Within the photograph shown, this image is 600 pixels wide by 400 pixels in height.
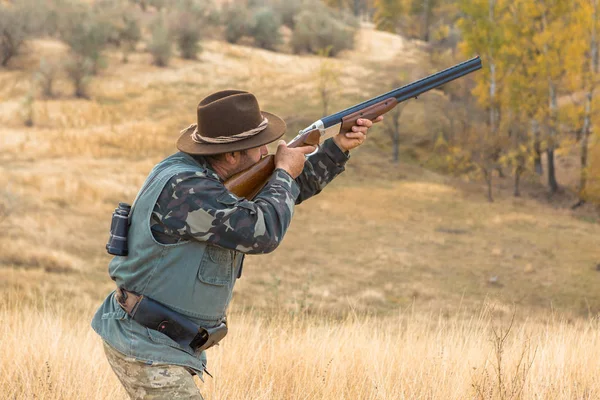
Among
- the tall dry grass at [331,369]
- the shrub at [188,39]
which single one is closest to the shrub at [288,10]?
the shrub at [188,39]

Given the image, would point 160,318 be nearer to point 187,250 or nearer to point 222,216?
point 187,250

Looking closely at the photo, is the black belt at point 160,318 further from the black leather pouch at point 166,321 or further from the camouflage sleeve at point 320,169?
the camouflage sleeve at point 320,169

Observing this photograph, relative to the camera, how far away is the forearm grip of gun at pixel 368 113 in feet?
12.1

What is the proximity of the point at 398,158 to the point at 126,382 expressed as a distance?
32927 millimetres

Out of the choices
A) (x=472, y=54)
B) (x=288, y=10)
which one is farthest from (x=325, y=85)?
A: (x=288, y=10)

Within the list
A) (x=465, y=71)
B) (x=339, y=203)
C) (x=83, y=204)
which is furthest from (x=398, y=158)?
(x=465, y=71)

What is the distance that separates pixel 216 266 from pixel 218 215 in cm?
26

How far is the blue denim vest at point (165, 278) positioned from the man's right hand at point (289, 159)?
355mm

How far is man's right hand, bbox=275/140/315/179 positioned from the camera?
2924 millimetres

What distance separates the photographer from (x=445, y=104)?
3991 centimetres

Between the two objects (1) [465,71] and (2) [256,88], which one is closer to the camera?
(1) [465,71]

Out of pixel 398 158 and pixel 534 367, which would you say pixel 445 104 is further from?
pixel 534 367

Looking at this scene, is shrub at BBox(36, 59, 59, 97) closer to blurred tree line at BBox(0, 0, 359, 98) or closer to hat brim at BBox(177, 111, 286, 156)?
blurred tree line at BBox(0, 0, 359, 98)

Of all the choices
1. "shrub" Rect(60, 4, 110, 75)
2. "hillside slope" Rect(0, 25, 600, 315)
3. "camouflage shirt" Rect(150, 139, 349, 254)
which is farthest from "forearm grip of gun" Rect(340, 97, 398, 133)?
"shrub" Rect(60, 4, 110, 75)
